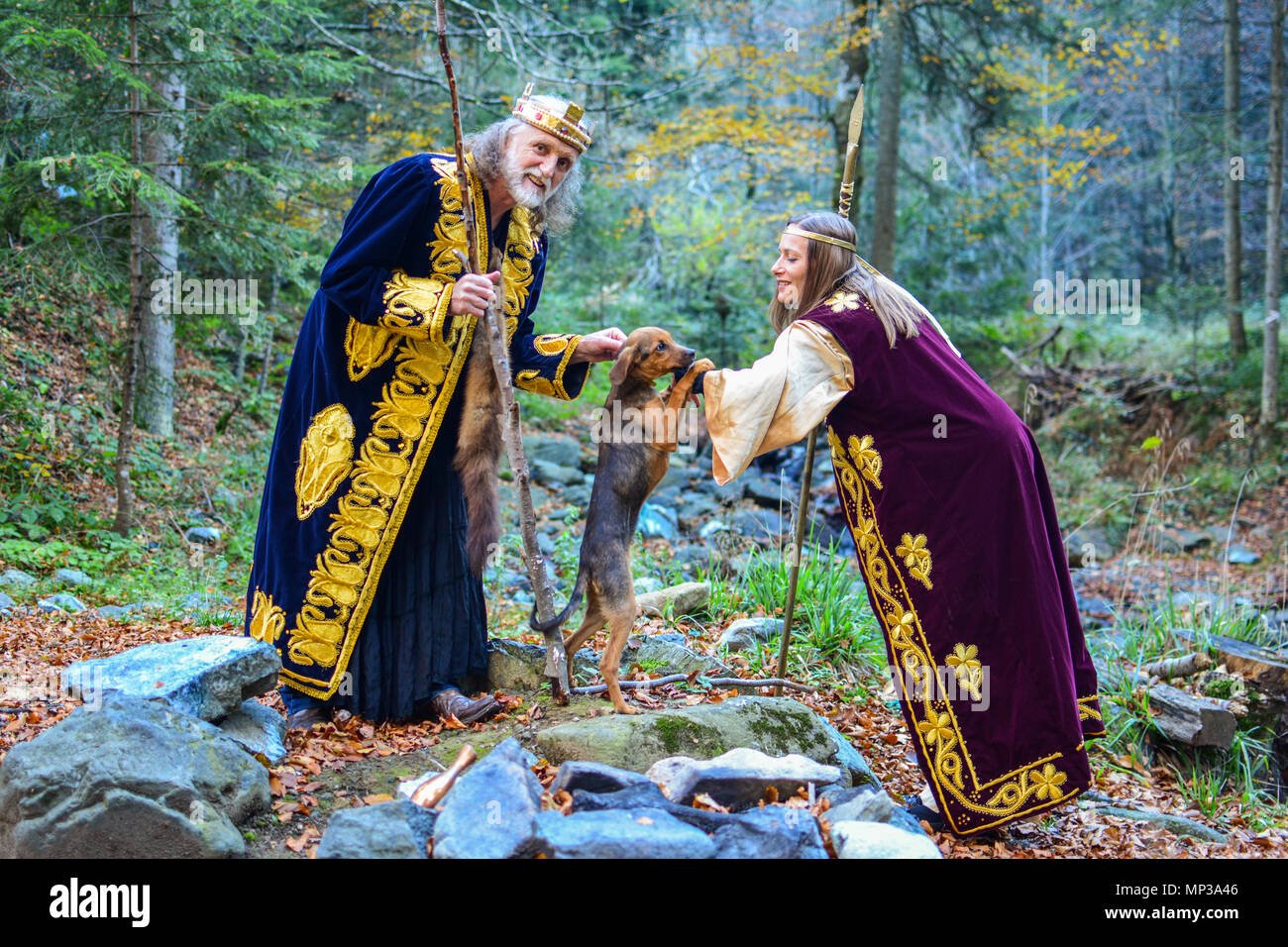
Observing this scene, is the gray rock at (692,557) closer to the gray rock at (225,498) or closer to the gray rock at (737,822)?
the gray rock at (225,498)

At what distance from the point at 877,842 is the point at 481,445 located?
2.40 metres

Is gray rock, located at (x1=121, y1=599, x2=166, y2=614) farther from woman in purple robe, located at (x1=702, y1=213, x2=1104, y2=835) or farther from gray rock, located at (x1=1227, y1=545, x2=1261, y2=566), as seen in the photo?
gray rock, located at (x1=1227, y1=545, x2=1261, y2=566)

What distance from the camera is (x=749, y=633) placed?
5984 millimetres

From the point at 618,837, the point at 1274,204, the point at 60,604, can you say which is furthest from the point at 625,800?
the point at 1274,204

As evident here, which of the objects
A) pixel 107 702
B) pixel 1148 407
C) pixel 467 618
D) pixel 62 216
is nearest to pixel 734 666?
pixel 467 618

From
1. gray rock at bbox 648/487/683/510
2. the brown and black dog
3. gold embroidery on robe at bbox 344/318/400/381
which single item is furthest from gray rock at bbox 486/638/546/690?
gray rock at bbox 648/487/683/510

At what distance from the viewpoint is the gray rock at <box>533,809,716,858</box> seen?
2.91 meters

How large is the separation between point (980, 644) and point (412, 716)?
261cm

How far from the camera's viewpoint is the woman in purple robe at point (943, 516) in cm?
372

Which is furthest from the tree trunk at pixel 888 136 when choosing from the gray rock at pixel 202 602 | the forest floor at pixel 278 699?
the gray rock at pixel 202 602

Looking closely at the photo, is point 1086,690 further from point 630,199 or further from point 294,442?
point 630,199

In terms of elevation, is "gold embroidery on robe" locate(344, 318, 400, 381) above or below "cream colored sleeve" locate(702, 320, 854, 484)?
above

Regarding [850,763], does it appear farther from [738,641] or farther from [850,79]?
[850,79]

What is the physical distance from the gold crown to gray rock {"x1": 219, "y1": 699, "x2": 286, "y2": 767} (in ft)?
9.24
